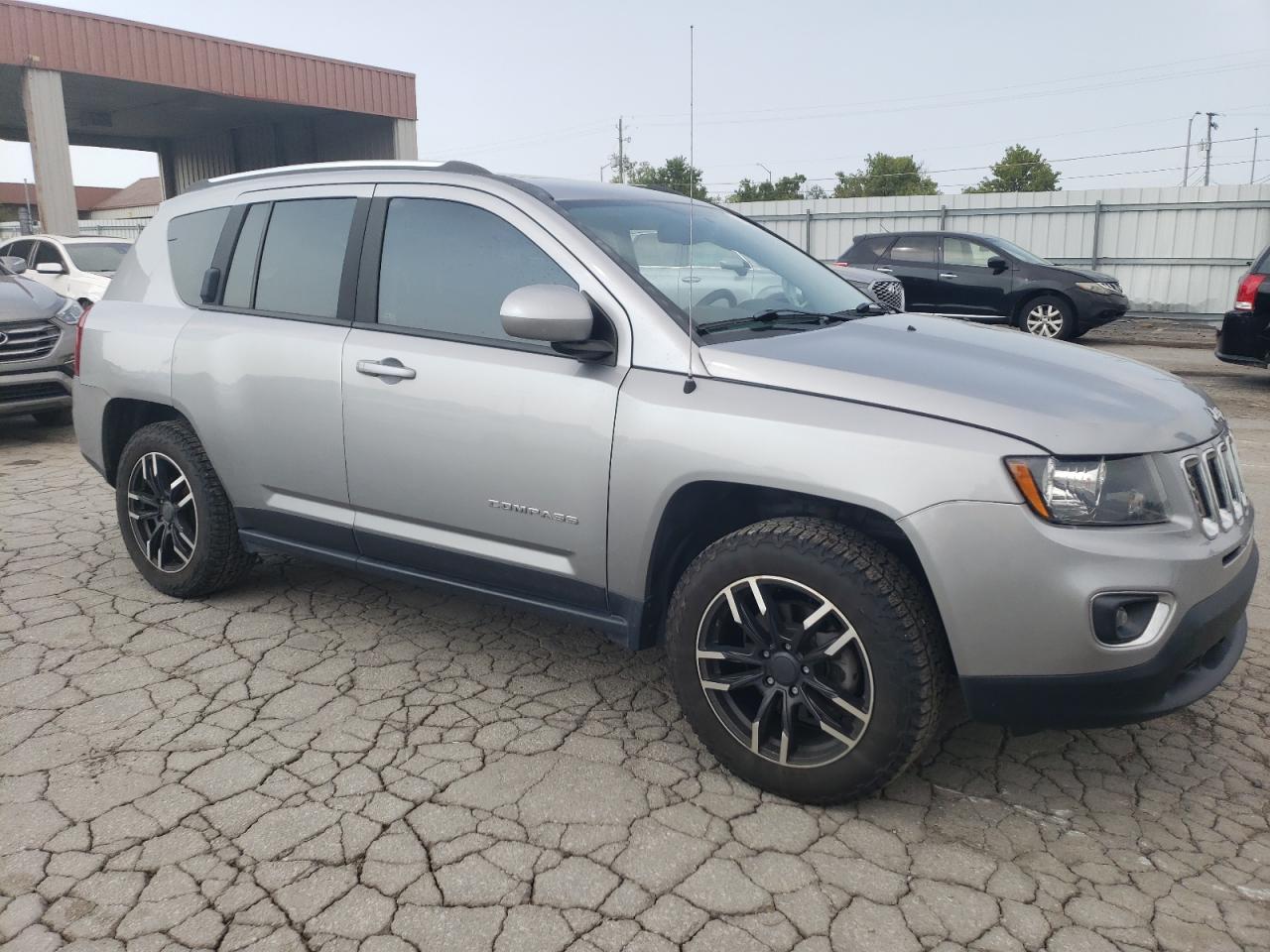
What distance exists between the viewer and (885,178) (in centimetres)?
7381

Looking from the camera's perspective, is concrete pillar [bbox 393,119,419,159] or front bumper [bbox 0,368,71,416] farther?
concrete pillar [bbox 393,119,419,159]

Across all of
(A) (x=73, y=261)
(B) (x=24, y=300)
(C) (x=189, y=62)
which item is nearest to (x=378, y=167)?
(B) (x=24, y=300)

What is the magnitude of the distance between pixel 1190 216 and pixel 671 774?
18.5m

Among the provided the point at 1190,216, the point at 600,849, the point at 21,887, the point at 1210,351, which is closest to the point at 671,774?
the point at 600,849

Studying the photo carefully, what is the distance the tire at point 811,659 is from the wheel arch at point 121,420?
109 inches

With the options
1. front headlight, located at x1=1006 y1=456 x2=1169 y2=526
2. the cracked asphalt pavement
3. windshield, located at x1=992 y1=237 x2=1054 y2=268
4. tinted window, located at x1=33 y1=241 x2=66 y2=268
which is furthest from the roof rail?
windshield, located at x1=992 y1=237 x2=1054 y2=268

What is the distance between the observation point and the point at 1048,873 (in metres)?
2.55

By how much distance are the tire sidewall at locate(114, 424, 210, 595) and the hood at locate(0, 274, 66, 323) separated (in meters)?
4.32

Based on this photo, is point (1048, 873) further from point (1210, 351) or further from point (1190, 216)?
point (1190, 216)

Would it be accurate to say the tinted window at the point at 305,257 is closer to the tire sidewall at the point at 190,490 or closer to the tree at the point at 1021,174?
the tire sidewall at the point at 190,490

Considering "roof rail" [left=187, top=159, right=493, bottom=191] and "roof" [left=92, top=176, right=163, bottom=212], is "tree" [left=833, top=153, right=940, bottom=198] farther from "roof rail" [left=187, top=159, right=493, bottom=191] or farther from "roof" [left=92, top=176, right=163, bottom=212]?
"roof rail" [left=187, top=159, right=493, bottom=191]

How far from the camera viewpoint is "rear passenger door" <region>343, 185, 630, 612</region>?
10.1 ft

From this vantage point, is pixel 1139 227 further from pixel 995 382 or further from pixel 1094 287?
pixel 995 382

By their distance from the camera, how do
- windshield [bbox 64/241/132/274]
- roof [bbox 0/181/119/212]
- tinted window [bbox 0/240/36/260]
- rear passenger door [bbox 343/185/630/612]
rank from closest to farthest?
rear passenger door [bbox 343/185/630/612] < windshield [bbox 64/241/132/274] < tinted window [bbox 0/240/36/260] < roof [bbox 0/181/119/212]
